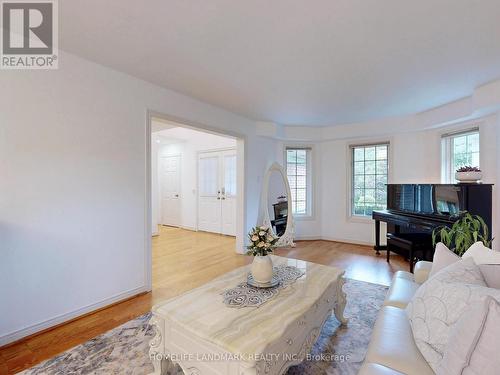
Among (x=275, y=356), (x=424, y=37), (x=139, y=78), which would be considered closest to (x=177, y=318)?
(x=275, y=356)

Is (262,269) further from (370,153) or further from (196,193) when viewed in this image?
(196,193)

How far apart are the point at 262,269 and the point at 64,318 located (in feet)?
6.40

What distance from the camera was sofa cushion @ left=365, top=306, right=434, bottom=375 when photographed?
3.50 feet

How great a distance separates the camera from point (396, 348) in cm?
118

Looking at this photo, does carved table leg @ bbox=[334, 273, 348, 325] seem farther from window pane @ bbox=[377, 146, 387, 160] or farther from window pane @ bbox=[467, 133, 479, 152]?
window pane @ bbox=[377, 146, 387, 160]

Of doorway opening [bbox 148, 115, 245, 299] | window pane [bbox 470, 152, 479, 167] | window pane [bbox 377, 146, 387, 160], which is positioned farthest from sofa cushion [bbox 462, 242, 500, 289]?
window pane [bbox 377, 146, 387, 160]

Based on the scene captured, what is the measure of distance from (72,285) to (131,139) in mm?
1580

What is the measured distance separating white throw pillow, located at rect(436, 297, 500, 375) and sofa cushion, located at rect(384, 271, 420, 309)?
827 mm

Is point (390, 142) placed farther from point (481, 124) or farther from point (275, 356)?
point (275, 356)

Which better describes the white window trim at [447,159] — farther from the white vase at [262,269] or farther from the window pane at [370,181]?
the white vase at [262,269]

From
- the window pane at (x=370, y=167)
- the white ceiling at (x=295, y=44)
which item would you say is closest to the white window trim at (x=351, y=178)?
the window pane at (x=370, y=167)

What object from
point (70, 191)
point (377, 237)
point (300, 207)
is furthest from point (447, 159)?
point (70, 191)

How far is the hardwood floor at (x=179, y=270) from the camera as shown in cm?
195

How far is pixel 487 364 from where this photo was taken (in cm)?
78
